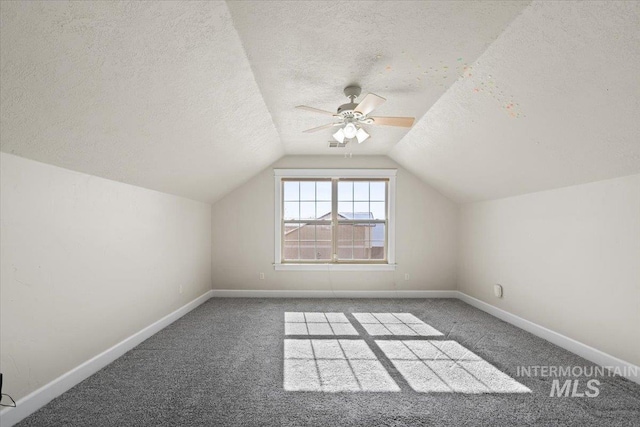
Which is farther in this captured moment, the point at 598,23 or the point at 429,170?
the point at 429,170

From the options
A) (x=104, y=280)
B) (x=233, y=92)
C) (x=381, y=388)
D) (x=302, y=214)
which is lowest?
(x=381, y=388)

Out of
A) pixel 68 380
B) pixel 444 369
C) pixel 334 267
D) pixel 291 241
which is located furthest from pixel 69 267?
pixel 334 267

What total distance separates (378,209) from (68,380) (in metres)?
4.53

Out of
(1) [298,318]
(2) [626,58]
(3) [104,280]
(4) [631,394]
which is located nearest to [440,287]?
(1) [298,318]

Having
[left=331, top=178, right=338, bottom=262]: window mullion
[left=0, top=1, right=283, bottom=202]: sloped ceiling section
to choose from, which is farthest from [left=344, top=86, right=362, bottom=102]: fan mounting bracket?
[left=331, top=178, right=338, bottom=262]: window mullion

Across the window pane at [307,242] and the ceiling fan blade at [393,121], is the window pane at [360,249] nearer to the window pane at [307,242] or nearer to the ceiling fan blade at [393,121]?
the window pane at [307,242]

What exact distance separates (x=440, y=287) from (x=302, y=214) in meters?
2.61

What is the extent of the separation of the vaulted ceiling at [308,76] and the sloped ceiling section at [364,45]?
0.5 inches

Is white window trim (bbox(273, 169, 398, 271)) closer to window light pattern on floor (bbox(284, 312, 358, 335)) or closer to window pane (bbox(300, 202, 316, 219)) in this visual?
window pane (bbox(300, 202, 316, 219))

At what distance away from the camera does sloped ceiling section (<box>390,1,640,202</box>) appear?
1.73 m

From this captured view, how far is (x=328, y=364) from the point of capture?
2902 millimetres

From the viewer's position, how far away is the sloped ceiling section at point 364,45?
1.90 m

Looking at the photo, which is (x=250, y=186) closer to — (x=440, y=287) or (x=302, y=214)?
(x=302, y=214)

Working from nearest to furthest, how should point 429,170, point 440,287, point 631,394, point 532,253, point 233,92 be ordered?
point 631,394 → point 233,92 → point 532,253 → point 429,170 → point 440,287
